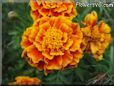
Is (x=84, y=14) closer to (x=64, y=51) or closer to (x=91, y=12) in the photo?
(x=91, y=12)

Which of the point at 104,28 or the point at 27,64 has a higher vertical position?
the point at 104,28

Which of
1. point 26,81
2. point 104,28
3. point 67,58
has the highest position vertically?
point 104,28

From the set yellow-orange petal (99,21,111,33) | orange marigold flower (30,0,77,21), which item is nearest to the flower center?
orange marigold flower (30,0,77,21)

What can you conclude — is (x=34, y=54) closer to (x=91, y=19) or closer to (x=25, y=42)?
(x=25, y=42)

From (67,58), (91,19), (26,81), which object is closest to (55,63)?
(67,58)

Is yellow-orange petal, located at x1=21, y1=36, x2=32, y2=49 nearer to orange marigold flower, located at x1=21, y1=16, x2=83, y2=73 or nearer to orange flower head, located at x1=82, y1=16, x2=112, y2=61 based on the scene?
orange marigold flower, located at x1=21, y1=16, x2=83, y2=73

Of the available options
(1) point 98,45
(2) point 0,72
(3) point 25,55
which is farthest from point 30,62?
(1) point 98,45
